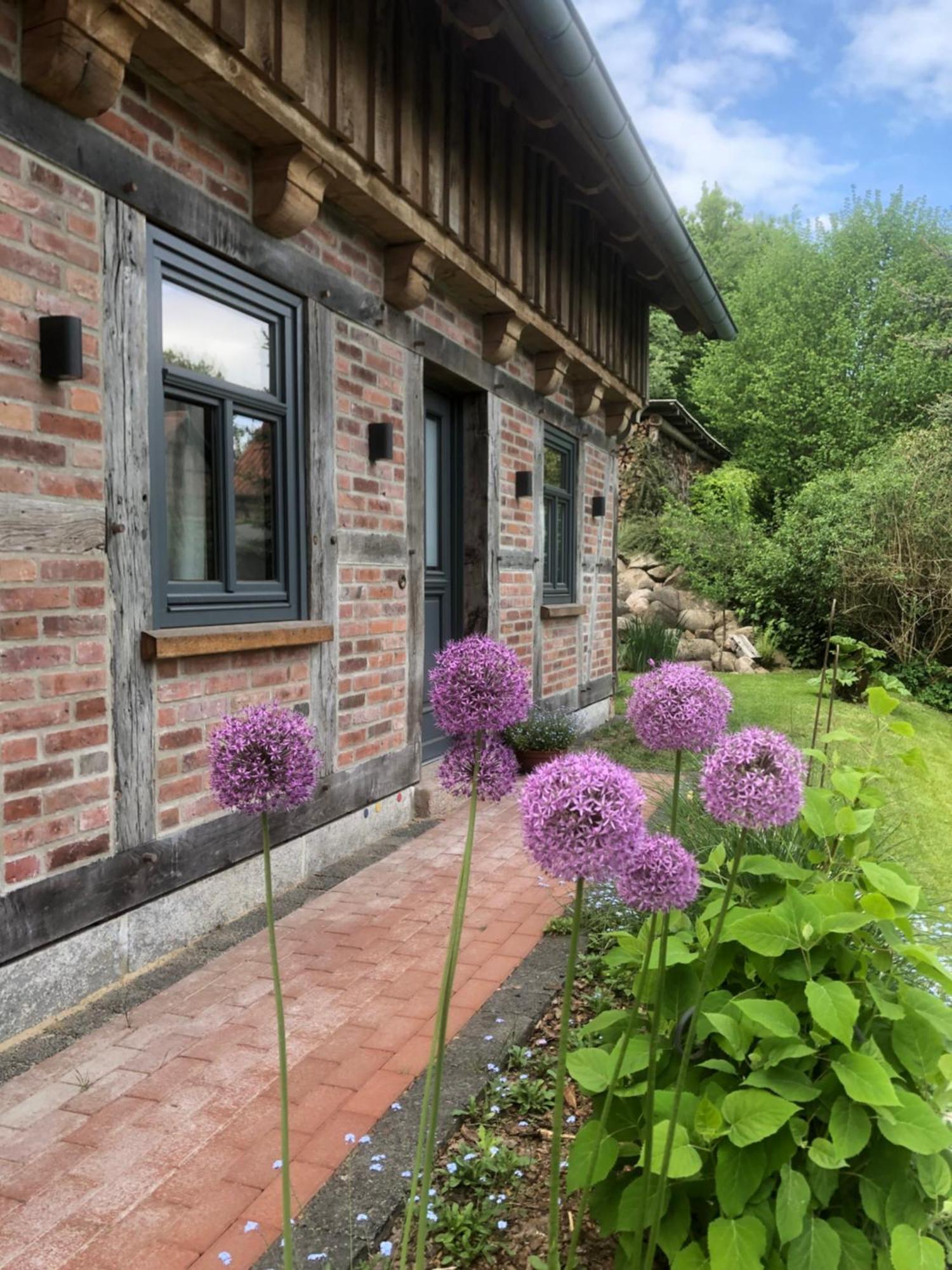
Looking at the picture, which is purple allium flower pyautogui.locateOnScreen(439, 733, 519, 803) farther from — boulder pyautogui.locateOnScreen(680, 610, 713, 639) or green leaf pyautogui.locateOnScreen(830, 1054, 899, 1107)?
boulder pyautogui.locateOnScreen(680, 610, 713, 639)

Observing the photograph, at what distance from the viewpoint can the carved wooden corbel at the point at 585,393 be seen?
8062 mm

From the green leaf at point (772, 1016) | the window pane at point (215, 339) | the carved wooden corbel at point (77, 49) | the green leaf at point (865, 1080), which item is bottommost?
the green leaf at point (865, 1080)

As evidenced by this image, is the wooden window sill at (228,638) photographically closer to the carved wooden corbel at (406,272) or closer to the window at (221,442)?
the window at (221,442)

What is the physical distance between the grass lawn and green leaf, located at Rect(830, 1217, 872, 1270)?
1327 millimetres

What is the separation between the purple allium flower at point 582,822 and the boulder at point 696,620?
14.0m

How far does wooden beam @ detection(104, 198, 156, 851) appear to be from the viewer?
2967 mm

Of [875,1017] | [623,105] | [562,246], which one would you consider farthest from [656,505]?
[875,1017]

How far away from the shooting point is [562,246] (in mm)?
6730

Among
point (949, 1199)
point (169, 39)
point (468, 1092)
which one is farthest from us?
point (169, 39)

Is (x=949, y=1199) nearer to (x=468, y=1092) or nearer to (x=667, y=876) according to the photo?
(x=468, y=1092)

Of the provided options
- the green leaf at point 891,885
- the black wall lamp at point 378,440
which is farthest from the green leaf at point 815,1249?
the black wall lamp at point 378,440

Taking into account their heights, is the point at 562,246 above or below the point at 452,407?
above

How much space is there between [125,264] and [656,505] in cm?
1407

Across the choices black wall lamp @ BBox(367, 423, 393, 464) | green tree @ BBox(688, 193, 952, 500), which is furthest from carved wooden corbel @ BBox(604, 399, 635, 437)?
green tree @ BBox(688, 193, 952, 500)
